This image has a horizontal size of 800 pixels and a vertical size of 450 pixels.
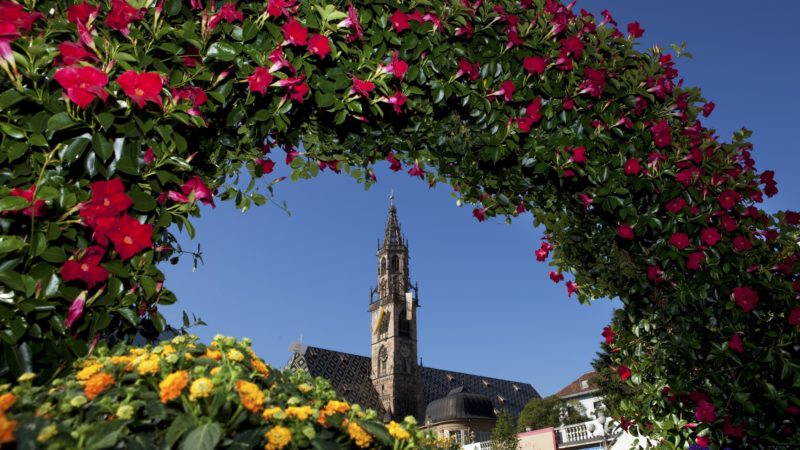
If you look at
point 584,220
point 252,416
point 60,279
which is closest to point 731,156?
point 584,220

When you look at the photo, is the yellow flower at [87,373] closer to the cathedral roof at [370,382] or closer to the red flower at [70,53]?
the red flower at [70,53]

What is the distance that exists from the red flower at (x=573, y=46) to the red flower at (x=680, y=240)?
1.36 metres

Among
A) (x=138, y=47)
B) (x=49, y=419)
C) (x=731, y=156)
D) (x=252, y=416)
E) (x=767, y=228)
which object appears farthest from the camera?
(x=731, y=156)

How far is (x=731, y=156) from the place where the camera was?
3.71m

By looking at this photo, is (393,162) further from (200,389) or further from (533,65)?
(200,389)

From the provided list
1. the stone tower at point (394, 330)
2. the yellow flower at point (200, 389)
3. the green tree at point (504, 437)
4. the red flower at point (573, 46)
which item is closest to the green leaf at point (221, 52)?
the yellow flower at point (200, 389)

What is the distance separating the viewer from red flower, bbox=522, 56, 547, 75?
333cm

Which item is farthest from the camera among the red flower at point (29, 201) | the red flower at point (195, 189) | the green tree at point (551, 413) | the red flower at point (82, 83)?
the green tree at point (551, 413)

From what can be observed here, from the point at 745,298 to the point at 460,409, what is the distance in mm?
54069

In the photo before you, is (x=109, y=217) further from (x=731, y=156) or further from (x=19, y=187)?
(x=731, y=156)

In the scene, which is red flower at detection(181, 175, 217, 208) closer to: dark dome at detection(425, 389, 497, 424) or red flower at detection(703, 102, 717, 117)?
red flower at detection(703, 102, 717, 117)

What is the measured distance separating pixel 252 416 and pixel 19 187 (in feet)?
3.98

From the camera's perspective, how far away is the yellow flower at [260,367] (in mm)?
1732

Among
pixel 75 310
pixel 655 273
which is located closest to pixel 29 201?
pixel 75 310
